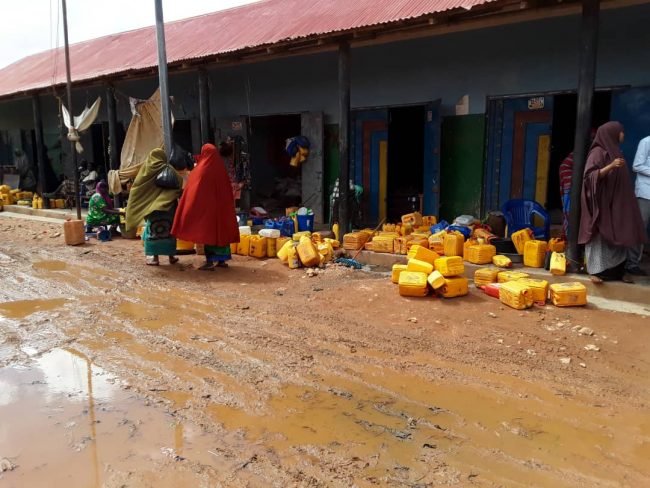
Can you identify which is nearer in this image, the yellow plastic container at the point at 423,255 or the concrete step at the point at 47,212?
the yellow plastic container at the point at 423,255

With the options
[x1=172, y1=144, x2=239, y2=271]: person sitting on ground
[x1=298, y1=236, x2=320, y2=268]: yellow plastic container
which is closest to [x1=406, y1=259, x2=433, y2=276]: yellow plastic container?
[x1=298, y1=236, x2=320, y2=268]: yellow plastic container

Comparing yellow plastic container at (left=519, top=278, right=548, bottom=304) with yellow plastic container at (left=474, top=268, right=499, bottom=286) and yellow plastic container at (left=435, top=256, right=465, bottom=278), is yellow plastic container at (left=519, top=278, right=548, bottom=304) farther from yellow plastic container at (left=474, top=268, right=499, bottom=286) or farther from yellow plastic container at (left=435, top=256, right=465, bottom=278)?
yellow plastic container at (left=435, top=256, right=465, bottom=278)

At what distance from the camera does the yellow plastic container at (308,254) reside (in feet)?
22.8

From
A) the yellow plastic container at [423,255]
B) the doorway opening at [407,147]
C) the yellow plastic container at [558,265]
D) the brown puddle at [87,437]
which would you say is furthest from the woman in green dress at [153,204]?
the doorway opening at [407,147]

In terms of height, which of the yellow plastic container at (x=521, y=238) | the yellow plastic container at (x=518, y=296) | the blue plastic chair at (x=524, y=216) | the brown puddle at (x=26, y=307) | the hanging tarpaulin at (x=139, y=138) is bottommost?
the brown puddle at (x=26, y=307)

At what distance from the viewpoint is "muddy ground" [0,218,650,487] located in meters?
2.71

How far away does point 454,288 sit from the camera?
5.47 meters

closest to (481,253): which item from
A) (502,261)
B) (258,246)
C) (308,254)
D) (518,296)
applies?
(502,261)

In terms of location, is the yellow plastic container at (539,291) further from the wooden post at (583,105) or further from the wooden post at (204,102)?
the wooden post at (204,102)

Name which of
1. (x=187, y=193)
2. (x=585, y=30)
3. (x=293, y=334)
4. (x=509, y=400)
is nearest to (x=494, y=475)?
(x=509, y=400)

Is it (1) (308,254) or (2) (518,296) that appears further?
(1) (308,254)

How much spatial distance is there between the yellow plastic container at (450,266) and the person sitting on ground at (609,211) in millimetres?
1330

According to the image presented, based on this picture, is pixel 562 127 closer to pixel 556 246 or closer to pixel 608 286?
pixel 556 246

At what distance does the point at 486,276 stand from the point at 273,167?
8.21 metres
